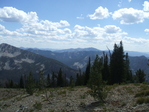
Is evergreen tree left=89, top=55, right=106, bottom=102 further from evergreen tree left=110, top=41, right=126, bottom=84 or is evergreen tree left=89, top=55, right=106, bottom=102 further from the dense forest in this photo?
evergreen tree left=110, top=41, right=126, bottom=84

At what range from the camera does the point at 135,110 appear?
9.66 m

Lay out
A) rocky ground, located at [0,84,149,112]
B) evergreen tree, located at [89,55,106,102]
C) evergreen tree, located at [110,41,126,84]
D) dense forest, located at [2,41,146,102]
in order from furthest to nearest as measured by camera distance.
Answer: evergreen tree, located at [110,41,126,84]
dense forest, located at [2,41,146,102]
evergreen tree, located at [89,55,106,102]
rocky ground, located at [0,84,149,112]

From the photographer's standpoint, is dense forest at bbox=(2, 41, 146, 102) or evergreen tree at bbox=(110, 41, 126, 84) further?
evergreen tree at bbox=(110, 41, 126, 84)

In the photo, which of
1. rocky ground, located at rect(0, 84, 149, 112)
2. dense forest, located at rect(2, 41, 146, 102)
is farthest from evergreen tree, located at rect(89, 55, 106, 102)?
rocky ground, located at rect(0, 84, 149, 112)

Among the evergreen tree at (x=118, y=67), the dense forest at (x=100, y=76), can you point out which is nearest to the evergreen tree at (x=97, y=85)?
the dense forest at (x=100, y=76)

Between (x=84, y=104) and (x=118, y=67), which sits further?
(x=118, y=67)

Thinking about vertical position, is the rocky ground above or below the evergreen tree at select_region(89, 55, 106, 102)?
below

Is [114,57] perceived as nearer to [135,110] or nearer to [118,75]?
[118,75]

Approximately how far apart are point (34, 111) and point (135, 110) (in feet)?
29.8

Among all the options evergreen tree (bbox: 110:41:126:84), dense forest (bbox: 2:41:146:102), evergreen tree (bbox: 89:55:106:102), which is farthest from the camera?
evergreen tree (bbox: 110:41:126:84)

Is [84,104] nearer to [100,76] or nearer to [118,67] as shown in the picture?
[100,76]

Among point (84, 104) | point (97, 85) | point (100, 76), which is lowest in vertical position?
point (84, 104)

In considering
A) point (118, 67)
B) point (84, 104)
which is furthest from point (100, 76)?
point (118, 67)

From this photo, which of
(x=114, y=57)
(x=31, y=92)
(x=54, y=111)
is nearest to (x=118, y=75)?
(x=114, y=57)
